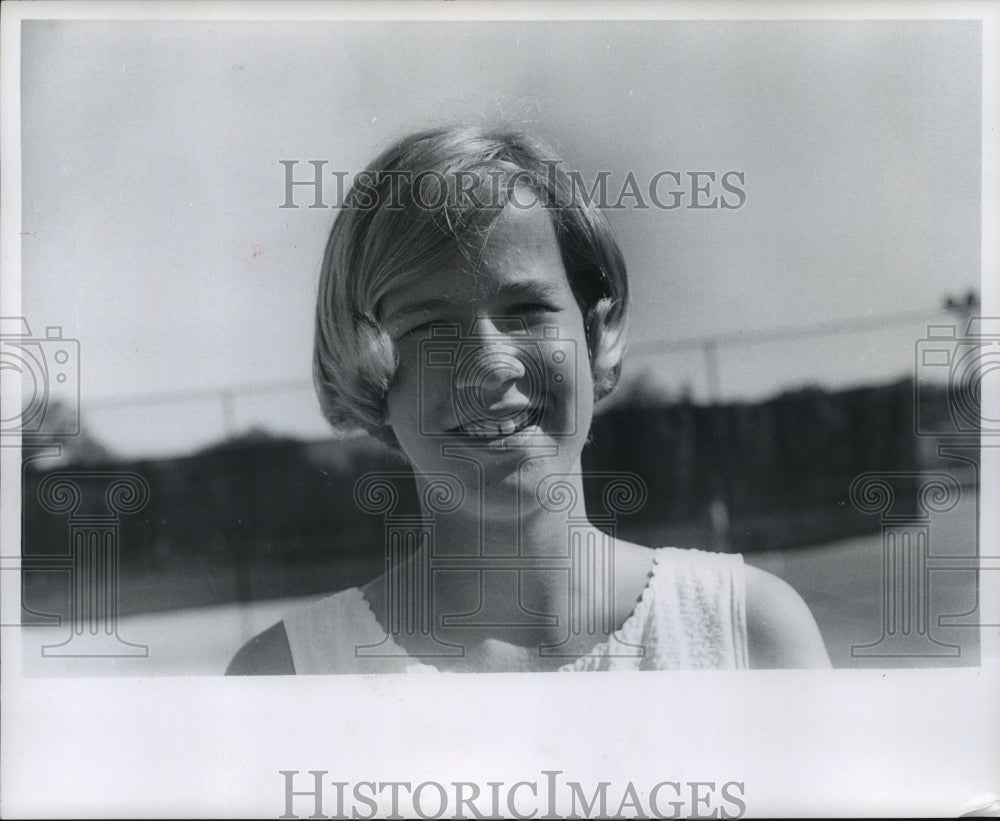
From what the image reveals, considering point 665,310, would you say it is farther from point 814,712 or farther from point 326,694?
point 326,694

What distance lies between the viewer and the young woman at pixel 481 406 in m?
2.44

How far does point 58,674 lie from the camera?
2.52m

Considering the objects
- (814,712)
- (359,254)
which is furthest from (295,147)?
(814,712)

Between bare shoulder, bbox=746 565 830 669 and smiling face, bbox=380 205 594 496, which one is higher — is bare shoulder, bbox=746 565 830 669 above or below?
below

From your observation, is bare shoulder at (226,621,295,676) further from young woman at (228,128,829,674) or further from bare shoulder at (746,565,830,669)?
bare shoulder at (746,565,830,669)

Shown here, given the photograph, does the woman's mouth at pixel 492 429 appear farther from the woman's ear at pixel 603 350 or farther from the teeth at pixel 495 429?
the woman's ear at pixel 603 350

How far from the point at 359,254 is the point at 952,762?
1974 mm

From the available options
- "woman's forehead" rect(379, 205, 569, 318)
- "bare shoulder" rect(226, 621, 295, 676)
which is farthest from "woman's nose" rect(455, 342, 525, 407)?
"bare shoulder" rect(226, 621, 295, 676)

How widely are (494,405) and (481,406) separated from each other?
32 millimetres

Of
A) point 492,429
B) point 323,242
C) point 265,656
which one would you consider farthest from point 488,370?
point 265,656

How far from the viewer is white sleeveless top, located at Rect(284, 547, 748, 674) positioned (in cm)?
249

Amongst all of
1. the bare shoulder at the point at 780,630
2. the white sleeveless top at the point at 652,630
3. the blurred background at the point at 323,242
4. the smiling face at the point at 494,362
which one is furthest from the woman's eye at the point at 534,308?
the bare shoulder at the point at 780,630

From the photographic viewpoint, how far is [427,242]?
2439 millimetres

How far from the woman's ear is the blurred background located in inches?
1.4
